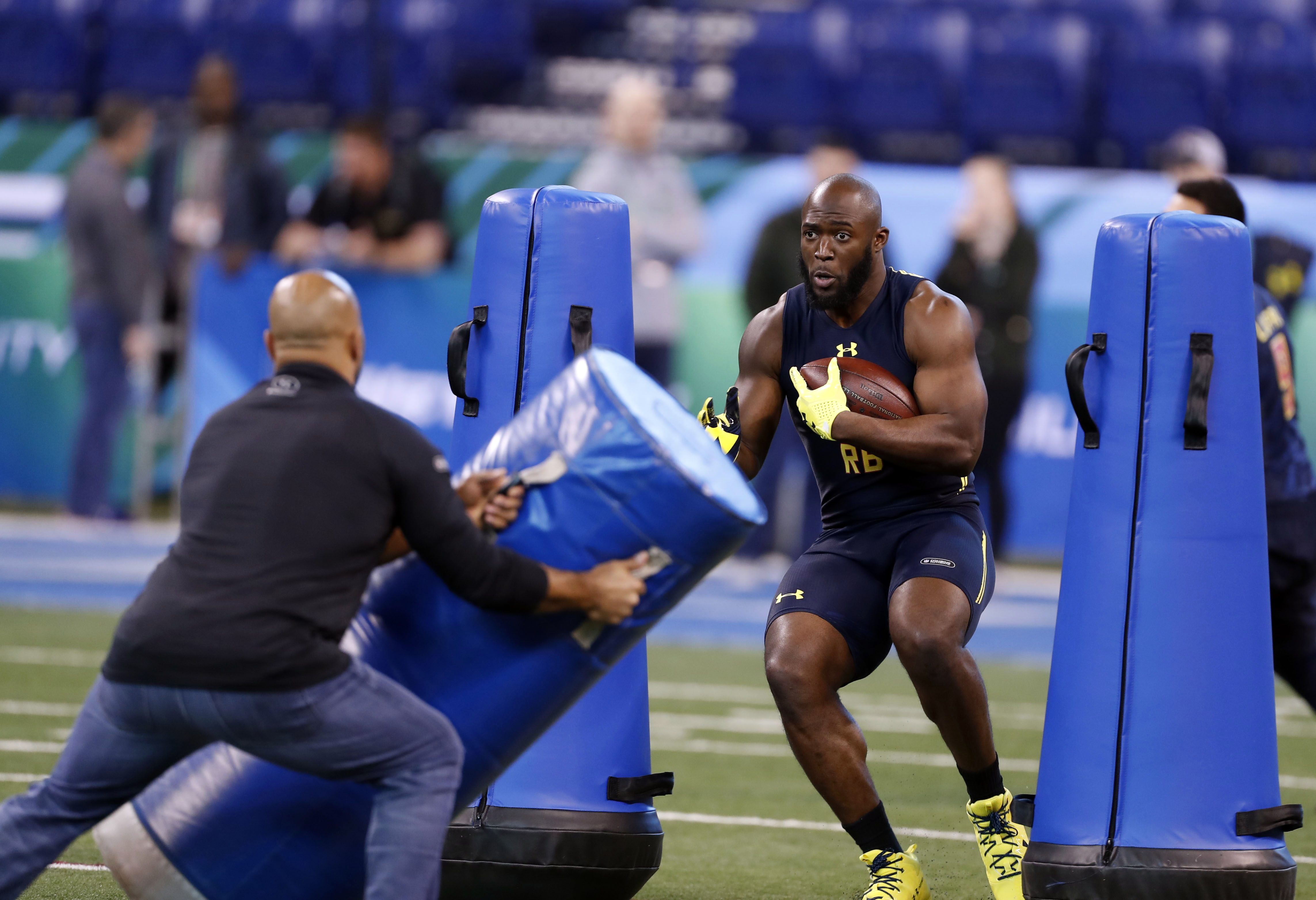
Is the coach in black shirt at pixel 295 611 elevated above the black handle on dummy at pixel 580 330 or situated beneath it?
situated beneath

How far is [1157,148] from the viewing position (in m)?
14.4

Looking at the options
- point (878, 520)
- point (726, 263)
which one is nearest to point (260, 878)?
point (878, 520)

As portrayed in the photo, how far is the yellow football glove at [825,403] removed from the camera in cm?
461

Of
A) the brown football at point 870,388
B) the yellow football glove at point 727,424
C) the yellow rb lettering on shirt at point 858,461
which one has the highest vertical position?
the brown football at point 870,388

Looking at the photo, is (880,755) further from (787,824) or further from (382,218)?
(382,218)

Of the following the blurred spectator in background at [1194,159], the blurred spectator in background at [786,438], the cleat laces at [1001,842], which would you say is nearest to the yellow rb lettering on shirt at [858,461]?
the cleat laces at [1001,842]

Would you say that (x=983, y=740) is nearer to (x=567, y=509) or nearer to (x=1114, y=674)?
(x=1114, y=674)

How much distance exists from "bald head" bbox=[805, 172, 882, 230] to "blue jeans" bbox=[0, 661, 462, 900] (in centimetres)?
186

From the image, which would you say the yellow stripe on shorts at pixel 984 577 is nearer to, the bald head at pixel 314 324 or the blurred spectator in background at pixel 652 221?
the bald head at pixel 314 324

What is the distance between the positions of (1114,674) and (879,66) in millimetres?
11358

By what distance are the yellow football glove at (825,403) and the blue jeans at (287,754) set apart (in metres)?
1.46

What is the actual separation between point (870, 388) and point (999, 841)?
1230 millimetres

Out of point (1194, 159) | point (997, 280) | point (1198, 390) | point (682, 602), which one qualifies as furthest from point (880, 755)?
point (997, 280)

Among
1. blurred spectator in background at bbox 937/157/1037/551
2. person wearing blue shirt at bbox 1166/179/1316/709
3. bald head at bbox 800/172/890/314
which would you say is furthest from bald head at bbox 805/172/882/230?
blurred spectator in background at bbox 937/157/1037/551
